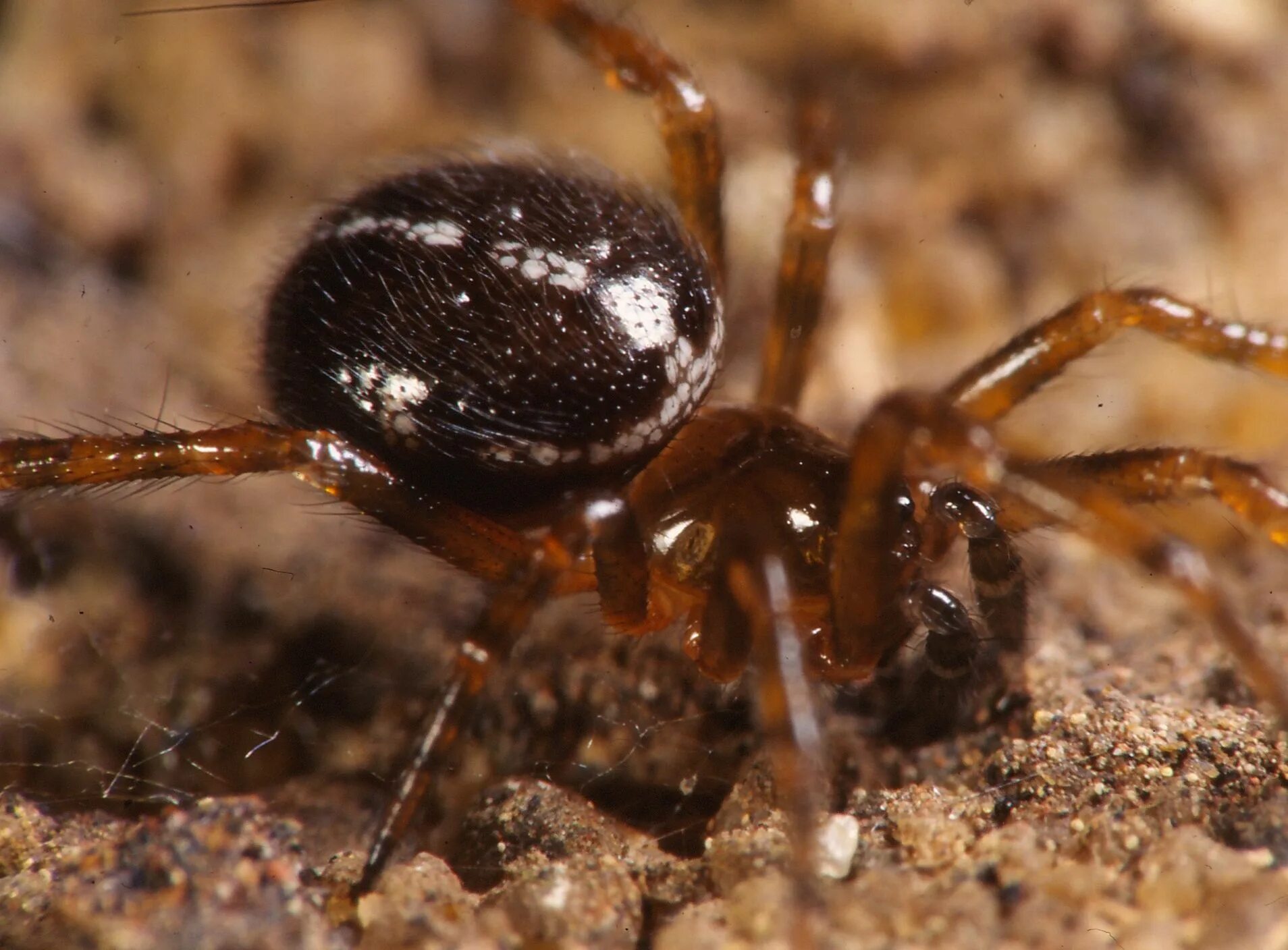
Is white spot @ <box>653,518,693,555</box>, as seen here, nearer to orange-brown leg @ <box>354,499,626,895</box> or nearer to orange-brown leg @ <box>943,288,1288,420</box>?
orange-brown leg @ <box>354,499,626,895</box>

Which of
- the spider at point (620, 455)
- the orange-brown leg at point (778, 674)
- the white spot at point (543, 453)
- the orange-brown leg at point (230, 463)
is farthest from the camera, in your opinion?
the white spot at point (543, 453)

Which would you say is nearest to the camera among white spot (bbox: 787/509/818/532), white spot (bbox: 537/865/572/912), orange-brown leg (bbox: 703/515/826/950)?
orange-brown leg (bbox: 703/515/826/950)

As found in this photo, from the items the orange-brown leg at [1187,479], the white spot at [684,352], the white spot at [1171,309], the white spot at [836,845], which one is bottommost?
the white spot at [836,845]

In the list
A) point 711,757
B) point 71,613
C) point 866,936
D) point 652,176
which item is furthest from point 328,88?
point 866,936

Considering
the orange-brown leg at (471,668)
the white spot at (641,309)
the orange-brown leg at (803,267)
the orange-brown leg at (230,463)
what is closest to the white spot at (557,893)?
the orange-brown leg at (471,668)

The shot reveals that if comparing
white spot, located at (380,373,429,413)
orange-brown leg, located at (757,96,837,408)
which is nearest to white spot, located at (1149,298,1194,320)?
orange-brown leg, located at (757,96,837,408)

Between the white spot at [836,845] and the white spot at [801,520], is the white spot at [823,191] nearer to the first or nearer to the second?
the white spot at [801,520]
